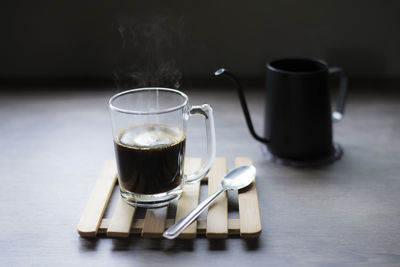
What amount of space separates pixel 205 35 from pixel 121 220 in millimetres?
895

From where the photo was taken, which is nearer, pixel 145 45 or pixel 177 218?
pixel 177 218

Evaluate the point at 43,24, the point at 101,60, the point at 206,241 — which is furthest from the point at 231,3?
the point at 206,241

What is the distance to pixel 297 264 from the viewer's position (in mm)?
621

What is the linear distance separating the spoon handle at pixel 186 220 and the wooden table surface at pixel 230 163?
0.03 metres

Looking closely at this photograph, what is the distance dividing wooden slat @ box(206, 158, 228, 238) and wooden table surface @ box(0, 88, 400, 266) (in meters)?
0.02

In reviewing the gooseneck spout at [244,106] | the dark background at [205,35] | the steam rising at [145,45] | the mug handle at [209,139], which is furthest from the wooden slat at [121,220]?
the dark background at [205,35]

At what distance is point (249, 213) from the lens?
0.72 metres

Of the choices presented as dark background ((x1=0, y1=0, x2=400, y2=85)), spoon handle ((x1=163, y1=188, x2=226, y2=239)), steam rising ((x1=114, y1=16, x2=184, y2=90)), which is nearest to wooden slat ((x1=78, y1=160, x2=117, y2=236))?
spoon handle ((x1=163, y1=188, x2=226, y2=239))

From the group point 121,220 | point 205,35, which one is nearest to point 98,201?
point 121,220

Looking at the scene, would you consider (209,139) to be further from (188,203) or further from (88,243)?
(88,243)

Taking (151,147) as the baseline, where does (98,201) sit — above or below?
below

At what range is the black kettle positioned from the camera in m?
0.88

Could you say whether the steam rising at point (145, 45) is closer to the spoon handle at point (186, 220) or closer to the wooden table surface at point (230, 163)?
the wooden table surface at point (230, 163)

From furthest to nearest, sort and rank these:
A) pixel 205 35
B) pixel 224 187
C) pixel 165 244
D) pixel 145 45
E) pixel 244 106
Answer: pixel 205 35, pixel 145 45, pixel 244 106, pixel 224 187, pixel 165 244
